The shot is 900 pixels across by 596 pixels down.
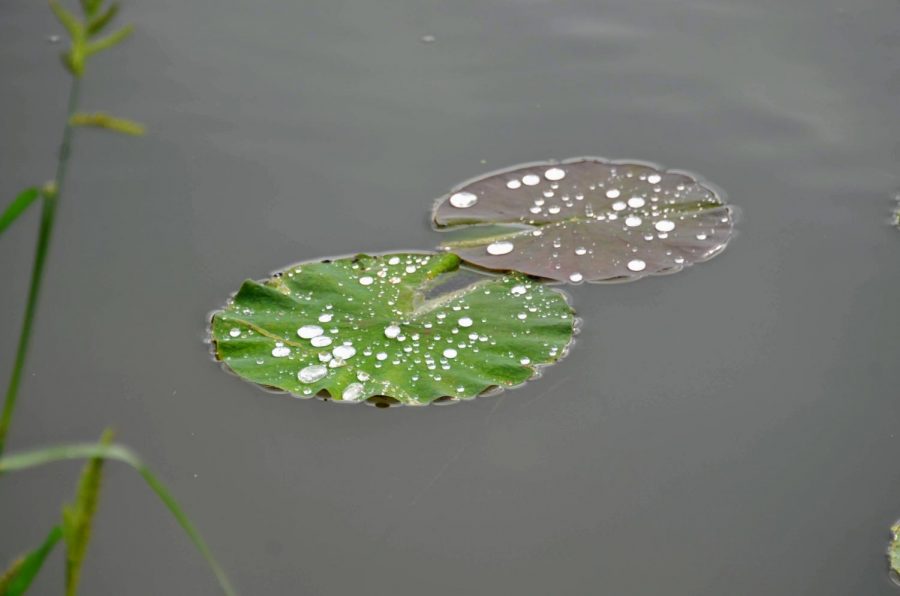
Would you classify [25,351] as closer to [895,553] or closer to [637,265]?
[895,553]

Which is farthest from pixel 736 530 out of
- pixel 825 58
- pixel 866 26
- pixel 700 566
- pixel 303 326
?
pixel 866 26

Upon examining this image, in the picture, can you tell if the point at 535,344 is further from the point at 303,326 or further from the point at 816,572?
the point at 816,572

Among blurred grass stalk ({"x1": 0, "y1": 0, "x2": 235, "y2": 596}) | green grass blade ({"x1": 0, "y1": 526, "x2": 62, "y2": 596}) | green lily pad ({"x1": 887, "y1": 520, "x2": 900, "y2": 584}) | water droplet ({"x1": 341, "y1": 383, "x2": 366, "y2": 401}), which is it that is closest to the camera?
blurred grass stalk ({"x1": 0, "y1": 0, "x2": 235, "y2": 596})

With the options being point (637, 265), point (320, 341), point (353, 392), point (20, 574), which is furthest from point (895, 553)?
point (20, 574)

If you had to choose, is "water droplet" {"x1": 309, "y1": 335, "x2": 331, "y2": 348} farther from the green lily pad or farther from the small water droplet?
the green lily pad

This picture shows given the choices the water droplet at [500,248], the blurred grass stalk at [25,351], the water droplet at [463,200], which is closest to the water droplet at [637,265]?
the water droplet at [500,248]

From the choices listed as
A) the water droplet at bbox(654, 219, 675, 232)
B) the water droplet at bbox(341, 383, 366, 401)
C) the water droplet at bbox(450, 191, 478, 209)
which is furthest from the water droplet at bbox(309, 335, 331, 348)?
the water droplet at bbox(654, 219, 675, 232)
